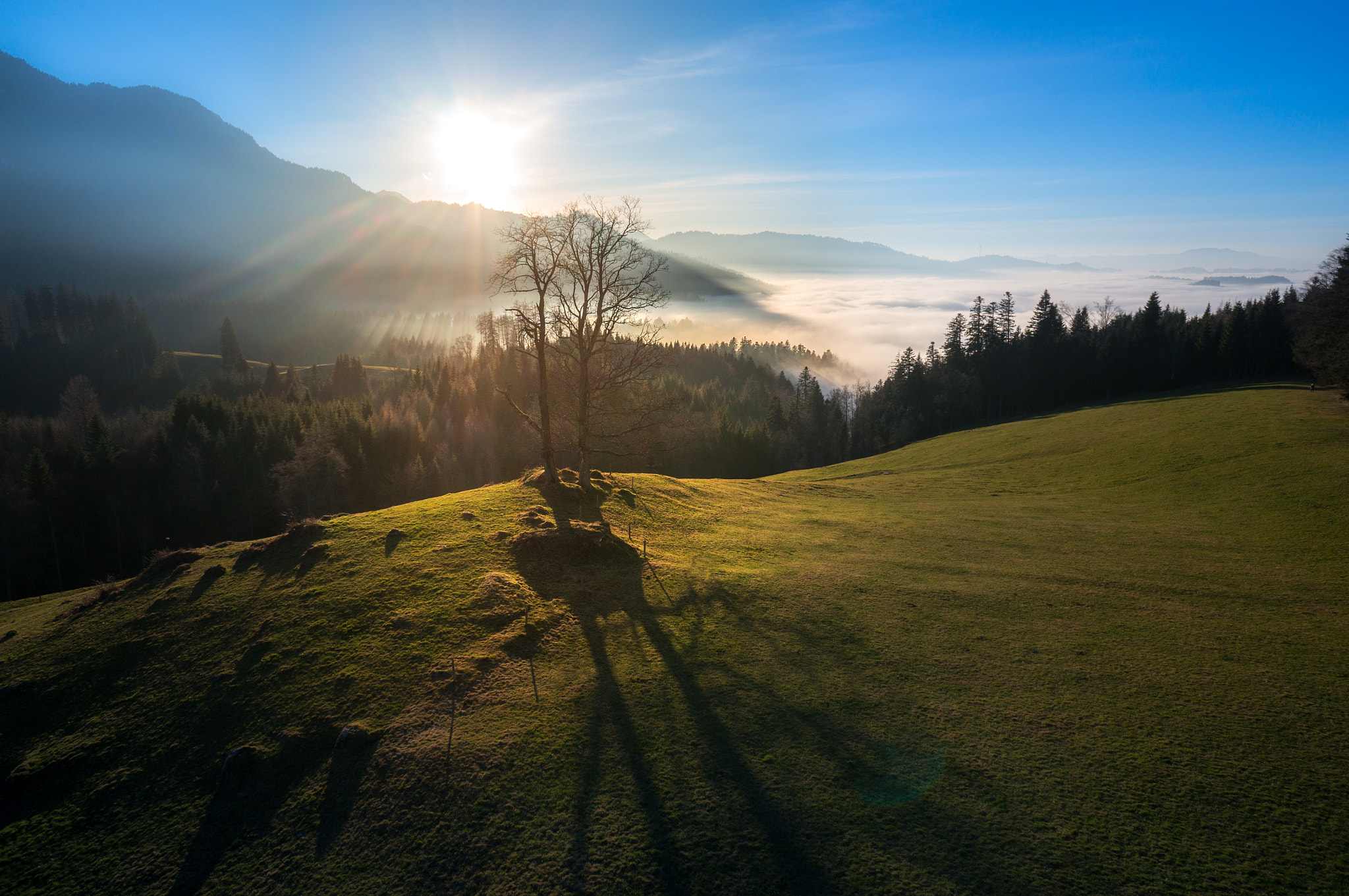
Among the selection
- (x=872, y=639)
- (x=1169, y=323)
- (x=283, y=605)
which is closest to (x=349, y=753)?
(x=283, y=605)

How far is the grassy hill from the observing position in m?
8.59

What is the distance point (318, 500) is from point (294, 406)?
35.0 metres

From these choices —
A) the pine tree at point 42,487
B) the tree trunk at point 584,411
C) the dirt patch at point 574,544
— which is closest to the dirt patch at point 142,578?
the dirt patch at point 574,544

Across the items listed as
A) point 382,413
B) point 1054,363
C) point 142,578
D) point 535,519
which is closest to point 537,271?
point 535,519

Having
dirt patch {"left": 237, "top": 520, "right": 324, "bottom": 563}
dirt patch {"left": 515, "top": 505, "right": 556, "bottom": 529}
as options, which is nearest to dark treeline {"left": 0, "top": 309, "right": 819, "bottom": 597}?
dirt patch {"left": 515, "top": 505, "right": 556, "bottom": 529}

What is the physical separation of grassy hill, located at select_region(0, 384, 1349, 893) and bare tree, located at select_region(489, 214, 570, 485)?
5490 mm

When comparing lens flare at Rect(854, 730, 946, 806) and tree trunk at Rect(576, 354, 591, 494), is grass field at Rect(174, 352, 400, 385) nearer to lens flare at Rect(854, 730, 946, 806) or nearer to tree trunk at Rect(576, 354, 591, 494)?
tree trunk at Rect(576, 354, 591, 494)

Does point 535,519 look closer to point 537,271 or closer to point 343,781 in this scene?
point 537,271

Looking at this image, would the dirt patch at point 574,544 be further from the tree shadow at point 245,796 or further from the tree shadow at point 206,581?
the tree shadow at point 206,581

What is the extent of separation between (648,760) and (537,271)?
60.4 ft

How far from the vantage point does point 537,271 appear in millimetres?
22359

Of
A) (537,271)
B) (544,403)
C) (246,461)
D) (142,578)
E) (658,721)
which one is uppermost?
(537,271)

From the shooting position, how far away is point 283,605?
576 inches

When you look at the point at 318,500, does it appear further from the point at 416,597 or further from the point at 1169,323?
the point at 1169,323
